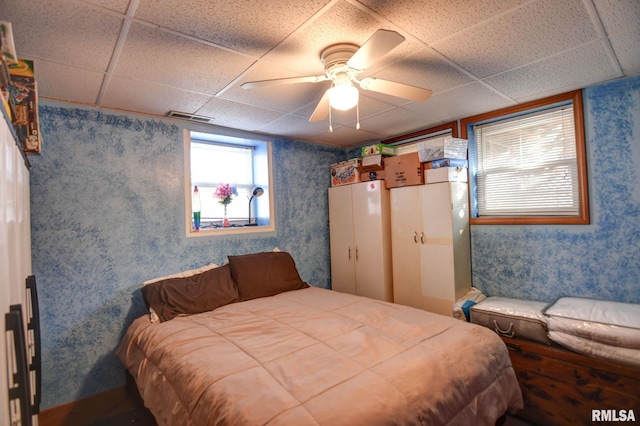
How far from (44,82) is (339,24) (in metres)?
1.96

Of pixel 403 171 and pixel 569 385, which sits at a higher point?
pixel 403 171

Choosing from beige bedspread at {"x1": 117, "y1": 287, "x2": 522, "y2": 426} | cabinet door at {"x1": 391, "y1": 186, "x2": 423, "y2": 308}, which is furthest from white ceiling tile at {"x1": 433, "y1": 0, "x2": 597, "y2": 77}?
beige bedspread at {"x1": 117, "y1": 287, "x2": 522, "y2": 426}

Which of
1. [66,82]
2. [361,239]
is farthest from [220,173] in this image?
[361,239]

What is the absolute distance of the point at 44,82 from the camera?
198cm

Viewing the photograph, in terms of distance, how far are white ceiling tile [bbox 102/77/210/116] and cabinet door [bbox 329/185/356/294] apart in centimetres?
190

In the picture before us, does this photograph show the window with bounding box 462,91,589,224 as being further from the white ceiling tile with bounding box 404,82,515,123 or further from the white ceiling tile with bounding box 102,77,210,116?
the white ceiling tile with bounding box 102,77,210,116

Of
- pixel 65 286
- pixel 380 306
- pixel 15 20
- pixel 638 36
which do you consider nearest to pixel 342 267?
pixel 380 306

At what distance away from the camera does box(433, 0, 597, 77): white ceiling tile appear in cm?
144

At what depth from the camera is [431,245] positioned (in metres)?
2.96

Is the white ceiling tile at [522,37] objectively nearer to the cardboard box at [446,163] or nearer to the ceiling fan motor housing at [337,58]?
the ceiling fan motor housing at [337,58]

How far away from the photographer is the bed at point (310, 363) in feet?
3.91

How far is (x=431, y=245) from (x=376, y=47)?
6.87 ft

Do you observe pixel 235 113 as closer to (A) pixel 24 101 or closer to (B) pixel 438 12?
(A) pixel 24 101

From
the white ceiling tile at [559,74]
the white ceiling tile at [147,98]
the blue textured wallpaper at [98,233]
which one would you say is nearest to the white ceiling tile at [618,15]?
the white ceiling tile at [559,74]
